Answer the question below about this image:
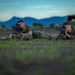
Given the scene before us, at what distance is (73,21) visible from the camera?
10469 millimetres

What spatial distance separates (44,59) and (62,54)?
276mm

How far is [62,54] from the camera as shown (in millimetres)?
3537

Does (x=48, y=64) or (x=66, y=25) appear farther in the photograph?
(x=66, y=25)

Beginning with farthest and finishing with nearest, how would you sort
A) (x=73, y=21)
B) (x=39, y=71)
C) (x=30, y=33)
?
(x=73, y=21) → (x=30, y=33) → (x=39, y=71)

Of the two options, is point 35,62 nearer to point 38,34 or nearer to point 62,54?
point 62,54

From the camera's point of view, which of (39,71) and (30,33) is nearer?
(39,71)

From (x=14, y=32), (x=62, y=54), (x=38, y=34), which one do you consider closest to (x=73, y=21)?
(x=38, y=34)

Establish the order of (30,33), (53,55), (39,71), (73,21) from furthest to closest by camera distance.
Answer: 1. (73,21)
2. (30,33)
3. (53,55)
4. (39,71)

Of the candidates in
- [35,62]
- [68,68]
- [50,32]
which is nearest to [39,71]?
[35,62]

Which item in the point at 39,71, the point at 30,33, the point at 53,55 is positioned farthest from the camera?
the point at 30,33

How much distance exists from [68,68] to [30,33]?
641 cm

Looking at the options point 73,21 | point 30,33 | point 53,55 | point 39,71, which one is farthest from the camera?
point 73,21

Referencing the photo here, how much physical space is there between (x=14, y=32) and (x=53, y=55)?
6.64 m

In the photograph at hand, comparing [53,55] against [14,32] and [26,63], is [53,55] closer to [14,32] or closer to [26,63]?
[26,63]
